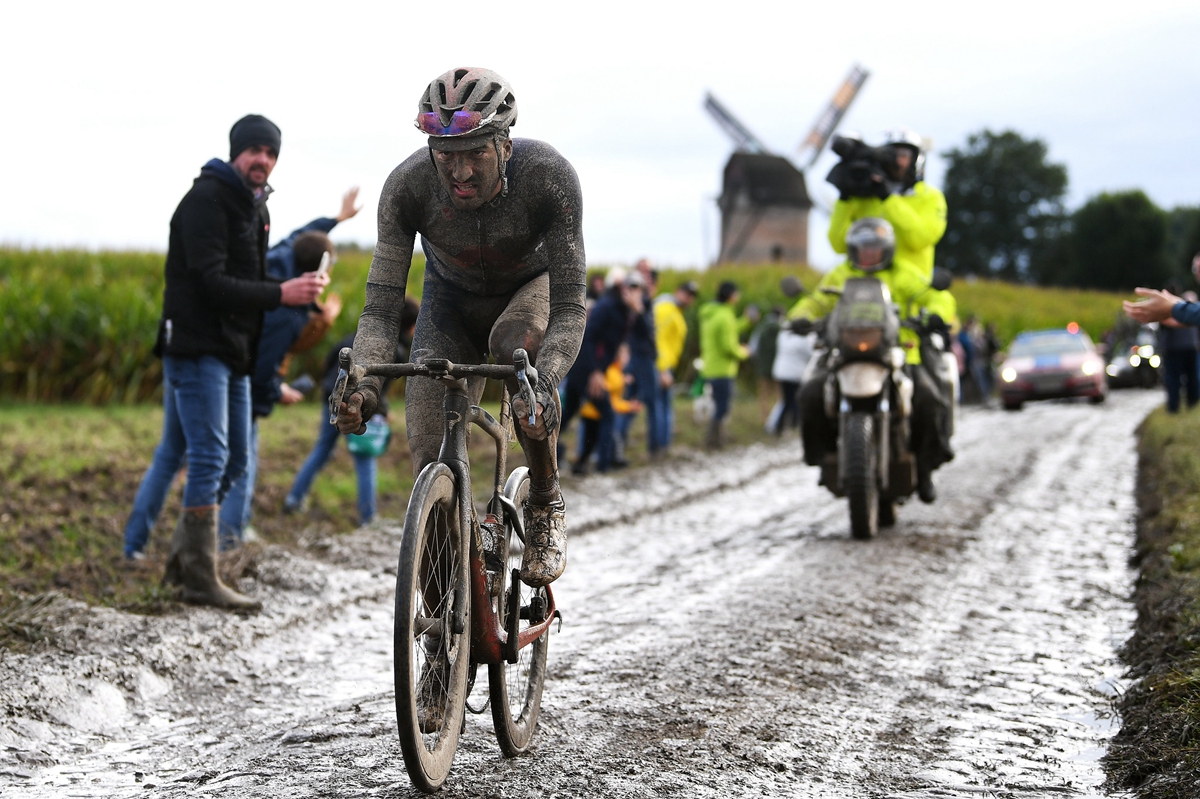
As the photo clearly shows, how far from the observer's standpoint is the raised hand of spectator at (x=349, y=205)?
832 centimetres

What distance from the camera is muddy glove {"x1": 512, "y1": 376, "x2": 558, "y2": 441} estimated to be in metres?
3.97

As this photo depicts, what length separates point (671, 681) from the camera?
17.7 ft

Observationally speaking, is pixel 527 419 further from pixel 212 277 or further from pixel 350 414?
pixel 212 277

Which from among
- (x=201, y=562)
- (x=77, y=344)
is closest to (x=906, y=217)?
(x=201, y=562)

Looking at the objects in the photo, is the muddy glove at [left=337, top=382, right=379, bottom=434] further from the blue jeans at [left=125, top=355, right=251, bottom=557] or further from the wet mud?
the blue jeans at [left=125, top=355, right=251, bottom=557]

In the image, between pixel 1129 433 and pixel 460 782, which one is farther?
pixel 1129 433

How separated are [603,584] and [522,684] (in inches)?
116

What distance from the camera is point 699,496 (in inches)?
483

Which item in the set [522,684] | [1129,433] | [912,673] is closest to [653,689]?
[522,684]

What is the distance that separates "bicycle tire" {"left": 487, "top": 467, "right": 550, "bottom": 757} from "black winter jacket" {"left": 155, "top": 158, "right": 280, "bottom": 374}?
2570 millimetres

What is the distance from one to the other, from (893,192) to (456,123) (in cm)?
643

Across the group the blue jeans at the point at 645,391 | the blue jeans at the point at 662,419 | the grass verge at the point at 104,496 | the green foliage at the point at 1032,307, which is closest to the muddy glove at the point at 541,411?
the grass verge at the point at 104,496

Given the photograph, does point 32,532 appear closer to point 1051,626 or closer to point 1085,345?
point 1051,626

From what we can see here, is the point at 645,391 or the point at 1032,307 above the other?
the point at 1032,307
